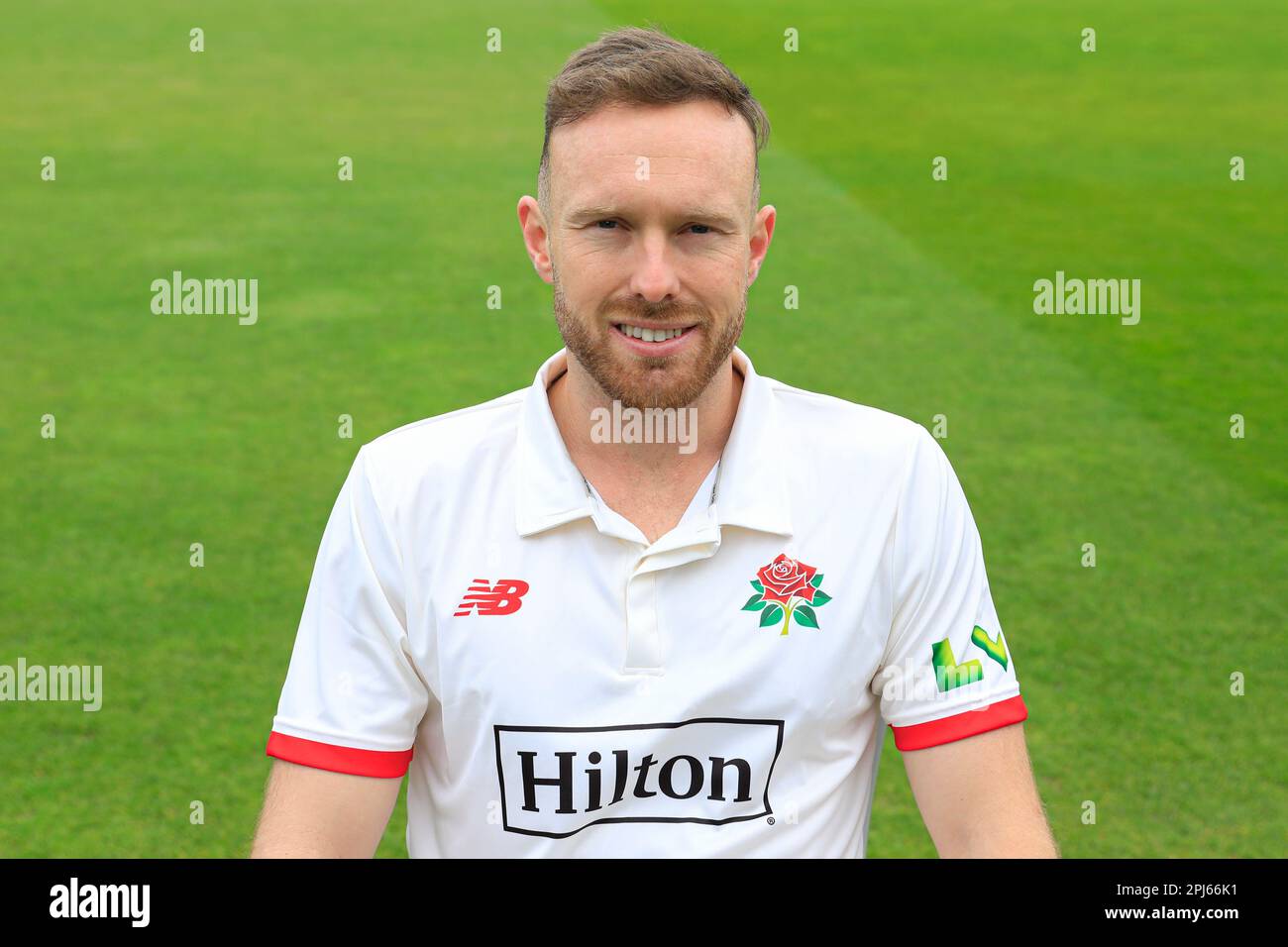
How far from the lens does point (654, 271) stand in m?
2.37

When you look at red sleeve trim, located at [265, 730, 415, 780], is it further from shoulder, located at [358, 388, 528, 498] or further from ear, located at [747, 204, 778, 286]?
ear, located at [747, 204, 778, 286]

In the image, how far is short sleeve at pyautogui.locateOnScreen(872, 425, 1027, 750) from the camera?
2.49 metres

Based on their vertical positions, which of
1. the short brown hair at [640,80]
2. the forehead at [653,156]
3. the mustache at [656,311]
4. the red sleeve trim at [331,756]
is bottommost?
the red sleeve trim at [331,756]

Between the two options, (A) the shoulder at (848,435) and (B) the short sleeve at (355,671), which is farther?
(A) the shoulder at (848,435)

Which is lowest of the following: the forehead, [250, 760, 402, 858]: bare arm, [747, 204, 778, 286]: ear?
[250, 760, 402, 858]: bare arm

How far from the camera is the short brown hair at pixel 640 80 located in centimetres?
239

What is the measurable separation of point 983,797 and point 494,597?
2.71 ft

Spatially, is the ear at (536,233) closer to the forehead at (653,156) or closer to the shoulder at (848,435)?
the forehead at (653,156)

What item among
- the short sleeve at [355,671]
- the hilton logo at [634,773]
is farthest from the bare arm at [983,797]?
the short sleeve at [355,671]

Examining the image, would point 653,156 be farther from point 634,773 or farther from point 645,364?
point 634,773

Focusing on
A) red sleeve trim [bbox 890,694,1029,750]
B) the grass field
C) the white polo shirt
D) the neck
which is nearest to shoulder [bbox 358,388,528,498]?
the white polo shirt

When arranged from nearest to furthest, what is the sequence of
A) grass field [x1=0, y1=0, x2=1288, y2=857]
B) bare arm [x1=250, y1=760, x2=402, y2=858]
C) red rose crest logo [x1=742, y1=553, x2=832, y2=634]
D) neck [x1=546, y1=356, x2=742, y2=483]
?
1. bare arm [x1=250, y1=760, x2=402, y2=858]
2. red rose crest logo [x1=742, y1=553, x2=832, y2=634]
3. neck [x1=546, y1=356, x2=742, y2=483]
4. grass field [x1=0, y1=0, x2=1288, y2=857]

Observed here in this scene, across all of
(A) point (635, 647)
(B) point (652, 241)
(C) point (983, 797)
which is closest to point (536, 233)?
(B) point (652, 241)
